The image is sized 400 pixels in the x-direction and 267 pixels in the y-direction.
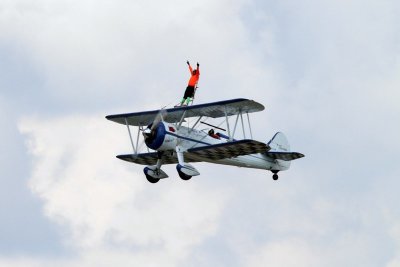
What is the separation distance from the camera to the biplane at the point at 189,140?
1649 inches

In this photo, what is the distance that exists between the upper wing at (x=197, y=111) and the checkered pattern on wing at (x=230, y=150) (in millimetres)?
1767

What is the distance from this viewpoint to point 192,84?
45.6 m

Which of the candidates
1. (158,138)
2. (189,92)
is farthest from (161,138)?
(189,92)

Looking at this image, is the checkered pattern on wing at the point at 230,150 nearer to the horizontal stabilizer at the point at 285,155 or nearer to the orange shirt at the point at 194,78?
the orange shirt at the point at 194,78

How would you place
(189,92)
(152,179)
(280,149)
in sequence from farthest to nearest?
Answer: (280,149)
(189,92)
(152,179)

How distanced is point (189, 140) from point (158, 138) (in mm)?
1543

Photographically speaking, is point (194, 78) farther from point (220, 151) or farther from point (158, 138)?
point (220, 151)

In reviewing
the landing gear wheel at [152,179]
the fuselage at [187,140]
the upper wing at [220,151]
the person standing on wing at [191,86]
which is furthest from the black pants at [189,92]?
the landing gear wheel at [152,179]

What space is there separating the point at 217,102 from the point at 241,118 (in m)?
1.28

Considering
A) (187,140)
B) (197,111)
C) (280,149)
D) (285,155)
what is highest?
(197,111)

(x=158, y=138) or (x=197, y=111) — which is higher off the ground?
(x=197, y=111)

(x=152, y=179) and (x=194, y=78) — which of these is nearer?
(x=152, y=179)

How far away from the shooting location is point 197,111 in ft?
143

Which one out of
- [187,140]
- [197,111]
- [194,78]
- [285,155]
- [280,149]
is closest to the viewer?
[187,140]
